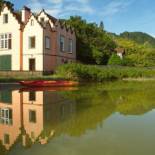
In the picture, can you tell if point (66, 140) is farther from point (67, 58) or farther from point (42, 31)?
point (67, 58)

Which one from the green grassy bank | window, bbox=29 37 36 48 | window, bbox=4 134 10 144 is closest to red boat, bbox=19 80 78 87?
the green grassy bank

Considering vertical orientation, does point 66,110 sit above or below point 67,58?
below

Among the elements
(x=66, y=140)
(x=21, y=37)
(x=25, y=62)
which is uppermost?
(x=21, y=37)

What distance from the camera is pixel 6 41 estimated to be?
45.1m

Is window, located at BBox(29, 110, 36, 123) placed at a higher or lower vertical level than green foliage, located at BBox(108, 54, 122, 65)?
lower

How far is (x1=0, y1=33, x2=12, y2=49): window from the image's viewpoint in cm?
4481

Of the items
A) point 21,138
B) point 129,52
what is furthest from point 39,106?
point 129,52

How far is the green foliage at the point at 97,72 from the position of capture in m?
40.1

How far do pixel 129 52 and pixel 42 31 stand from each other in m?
39.4

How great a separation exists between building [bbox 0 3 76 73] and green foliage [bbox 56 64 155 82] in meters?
3.40

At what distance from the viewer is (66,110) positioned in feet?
51.4

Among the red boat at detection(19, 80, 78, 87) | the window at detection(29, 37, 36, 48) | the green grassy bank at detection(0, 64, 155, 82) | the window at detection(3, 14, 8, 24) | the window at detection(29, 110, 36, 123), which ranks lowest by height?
the window at detection(29, 110, 36, 123)

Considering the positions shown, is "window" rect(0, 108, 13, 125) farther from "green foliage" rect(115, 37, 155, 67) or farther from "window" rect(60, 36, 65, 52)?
"green foliage" rect(115, 37, 155, 67)

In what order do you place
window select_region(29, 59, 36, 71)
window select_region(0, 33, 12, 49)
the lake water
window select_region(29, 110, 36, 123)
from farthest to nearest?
window select_region(0, 33, 12, 49) < window select_region(29, 59, 36, 71) < window select_region(29, 110, 36, 123) < the lake water
